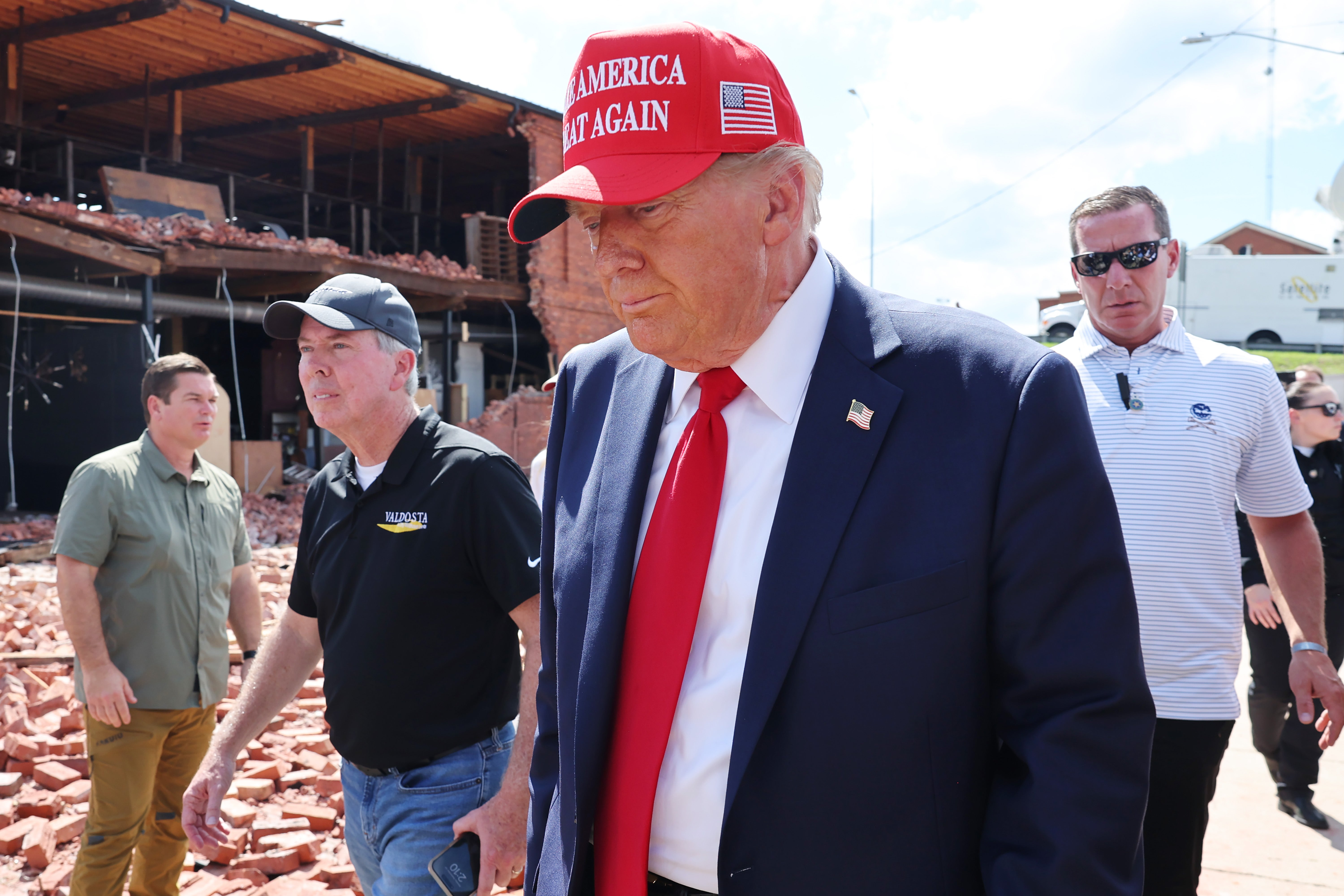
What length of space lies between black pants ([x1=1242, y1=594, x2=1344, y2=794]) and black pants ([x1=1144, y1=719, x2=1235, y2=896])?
271cm

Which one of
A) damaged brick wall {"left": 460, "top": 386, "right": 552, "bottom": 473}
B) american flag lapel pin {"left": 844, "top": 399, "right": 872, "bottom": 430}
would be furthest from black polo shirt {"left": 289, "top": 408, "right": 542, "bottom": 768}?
damaged brick wall {"left": 460, "top": 386, "right": 552, "bottom": 473}

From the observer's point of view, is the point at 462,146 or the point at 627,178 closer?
the point at 627,178

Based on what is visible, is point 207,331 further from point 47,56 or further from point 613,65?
point 613,65

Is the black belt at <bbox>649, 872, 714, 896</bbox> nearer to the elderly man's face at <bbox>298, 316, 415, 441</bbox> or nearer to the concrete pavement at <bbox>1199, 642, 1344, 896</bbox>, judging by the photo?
the elderly man's face at <bbox>298, 316, 415, 441</bbox>

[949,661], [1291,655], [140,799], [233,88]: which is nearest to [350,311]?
[949,661]

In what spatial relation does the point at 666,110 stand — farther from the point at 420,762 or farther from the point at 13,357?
the point at 13,357

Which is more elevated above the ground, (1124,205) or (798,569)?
(1124,205)

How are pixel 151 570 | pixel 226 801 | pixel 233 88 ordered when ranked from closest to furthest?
pixel 151 570 → pixel 226 801 → pixel 233 88

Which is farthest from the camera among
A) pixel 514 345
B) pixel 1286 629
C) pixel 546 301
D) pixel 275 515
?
pixel 514 345

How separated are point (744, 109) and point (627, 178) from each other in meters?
0.22

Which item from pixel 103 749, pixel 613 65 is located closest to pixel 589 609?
pixel 613 65

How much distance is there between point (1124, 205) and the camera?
3064mm

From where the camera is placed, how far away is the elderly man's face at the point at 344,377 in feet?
9.38

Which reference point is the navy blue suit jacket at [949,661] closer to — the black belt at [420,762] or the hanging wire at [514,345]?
the black belt at [420,762]
